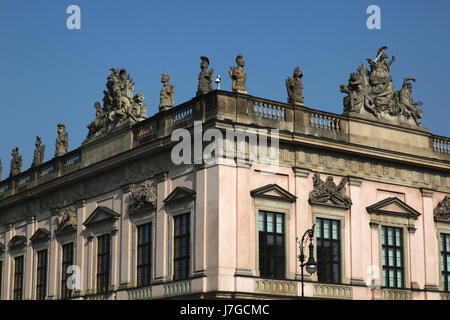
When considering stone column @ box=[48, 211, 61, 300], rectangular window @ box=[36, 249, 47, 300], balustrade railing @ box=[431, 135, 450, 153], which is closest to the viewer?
balustrade railing @ box=[431, 135, 450, 153]

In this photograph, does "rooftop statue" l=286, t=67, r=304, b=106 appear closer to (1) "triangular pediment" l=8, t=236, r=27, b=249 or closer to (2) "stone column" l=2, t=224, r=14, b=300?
(1) "triangular pediment" l=8, t=236, r=27, b=249

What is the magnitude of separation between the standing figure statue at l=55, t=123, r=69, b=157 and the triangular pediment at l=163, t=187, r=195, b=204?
11.6 meters

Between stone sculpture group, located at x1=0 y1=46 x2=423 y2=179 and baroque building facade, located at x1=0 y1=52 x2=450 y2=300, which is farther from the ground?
stone sculpture group, located at x1=0 y1=46 x2=423 y2=179

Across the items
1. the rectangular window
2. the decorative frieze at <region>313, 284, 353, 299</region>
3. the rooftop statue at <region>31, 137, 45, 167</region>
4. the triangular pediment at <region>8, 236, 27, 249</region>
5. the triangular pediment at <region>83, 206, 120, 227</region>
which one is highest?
the rooftop statue at <region>31, 137, 45, 167</region>

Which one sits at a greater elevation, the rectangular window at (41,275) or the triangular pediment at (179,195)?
the triangular pediment at (179,195)

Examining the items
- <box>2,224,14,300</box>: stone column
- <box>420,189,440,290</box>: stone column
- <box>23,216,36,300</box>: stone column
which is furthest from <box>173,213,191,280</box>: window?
<box>2,224,14,300</box>: stone column

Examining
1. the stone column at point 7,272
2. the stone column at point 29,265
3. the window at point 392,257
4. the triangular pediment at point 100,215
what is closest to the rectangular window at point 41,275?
the stone column at point 29,265

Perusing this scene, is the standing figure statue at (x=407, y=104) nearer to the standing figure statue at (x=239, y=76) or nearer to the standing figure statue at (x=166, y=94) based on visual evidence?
the standing figure statue at (x=239, y=76)

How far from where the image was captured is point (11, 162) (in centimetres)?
5372

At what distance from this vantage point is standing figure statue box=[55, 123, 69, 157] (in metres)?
48.1

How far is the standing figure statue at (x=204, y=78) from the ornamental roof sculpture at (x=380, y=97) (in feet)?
20.8

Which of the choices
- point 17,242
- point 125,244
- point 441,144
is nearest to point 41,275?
point 17,242

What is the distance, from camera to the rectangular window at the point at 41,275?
1831 inches
